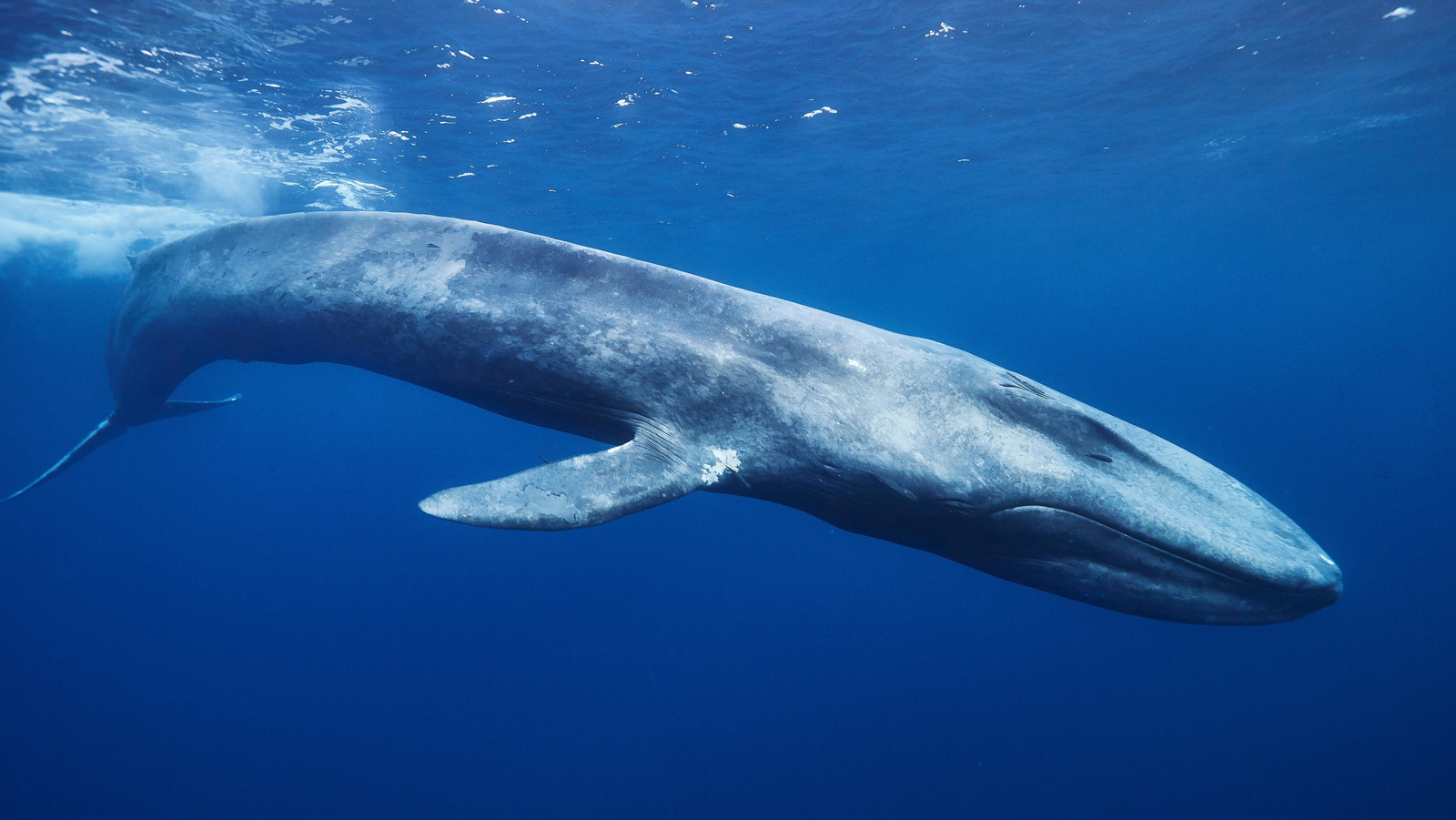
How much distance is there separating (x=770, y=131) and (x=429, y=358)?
19571 mm

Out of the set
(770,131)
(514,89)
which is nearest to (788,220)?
(770,131)

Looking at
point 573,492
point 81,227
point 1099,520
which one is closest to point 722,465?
point 573,492

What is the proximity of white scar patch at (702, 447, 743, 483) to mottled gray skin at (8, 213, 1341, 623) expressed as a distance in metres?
0.01

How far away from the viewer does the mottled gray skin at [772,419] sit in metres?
3.09

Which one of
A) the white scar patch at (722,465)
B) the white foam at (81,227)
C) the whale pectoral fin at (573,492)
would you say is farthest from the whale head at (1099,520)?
the white foam at (81,227)

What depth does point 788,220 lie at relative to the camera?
35.9 meters

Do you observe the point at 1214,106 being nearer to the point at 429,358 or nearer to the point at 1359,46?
the point at 1359,46

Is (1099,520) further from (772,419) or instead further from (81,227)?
(81,227)

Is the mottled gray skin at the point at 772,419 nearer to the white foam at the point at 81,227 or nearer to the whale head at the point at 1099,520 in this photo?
the whale head at the point at 1099,520

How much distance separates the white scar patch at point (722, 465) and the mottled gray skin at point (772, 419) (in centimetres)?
1

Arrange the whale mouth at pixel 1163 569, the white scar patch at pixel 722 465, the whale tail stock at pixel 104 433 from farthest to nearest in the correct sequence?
1. the whale tail stock at pixel 104 433
2. the white scar patch at pixel 722 465
3. the whale mouth at pixel 1163 569

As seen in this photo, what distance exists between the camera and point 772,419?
348 cm

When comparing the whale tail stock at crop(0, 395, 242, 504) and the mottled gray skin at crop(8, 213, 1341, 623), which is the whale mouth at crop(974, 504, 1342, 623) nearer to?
the mottled gray skin at crop(8, 213, 1341, 623)

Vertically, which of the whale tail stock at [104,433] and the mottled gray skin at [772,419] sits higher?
the mottled gray skin at [772,419]
